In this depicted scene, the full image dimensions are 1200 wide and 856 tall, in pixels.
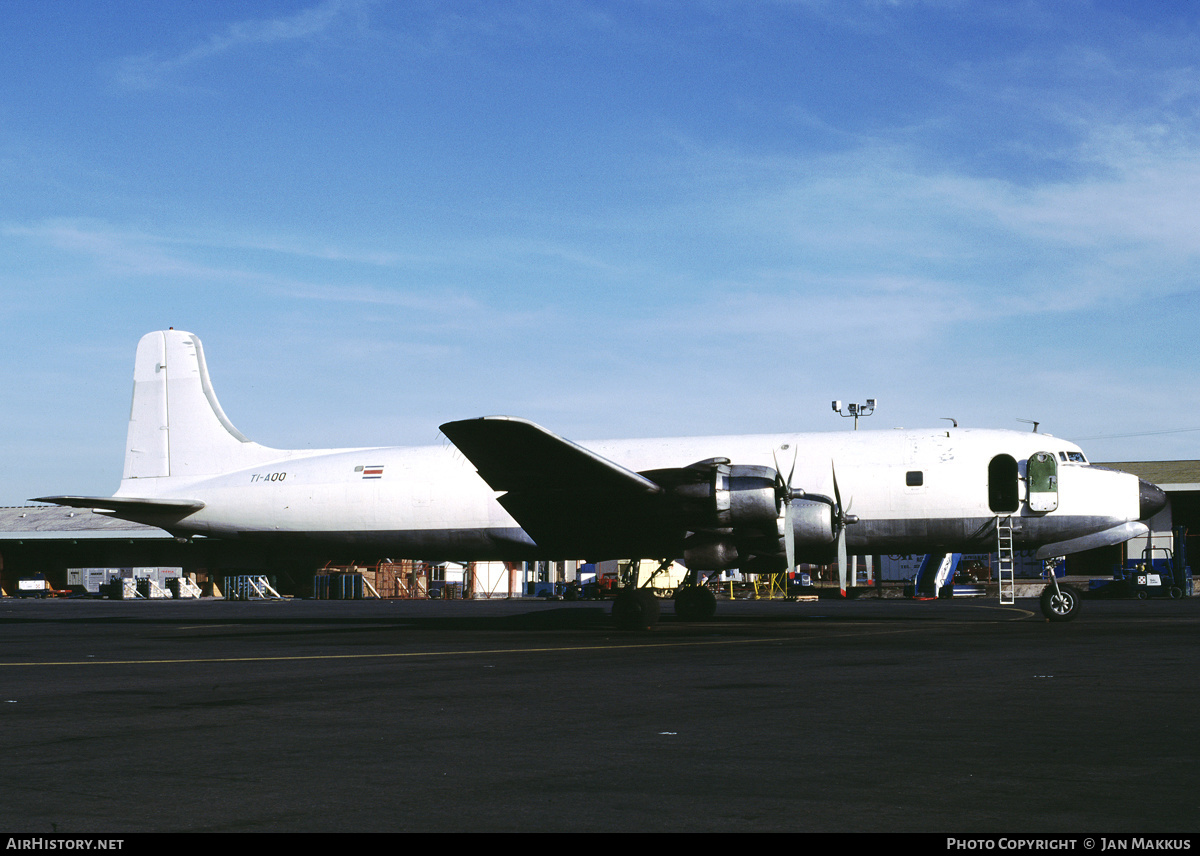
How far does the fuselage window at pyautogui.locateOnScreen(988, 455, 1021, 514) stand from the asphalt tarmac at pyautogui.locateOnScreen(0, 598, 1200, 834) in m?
8.15

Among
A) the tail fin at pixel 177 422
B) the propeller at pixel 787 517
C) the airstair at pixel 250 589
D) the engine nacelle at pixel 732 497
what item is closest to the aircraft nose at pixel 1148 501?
the propeller at pixel 787 517

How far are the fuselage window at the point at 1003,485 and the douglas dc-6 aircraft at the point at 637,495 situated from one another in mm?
45

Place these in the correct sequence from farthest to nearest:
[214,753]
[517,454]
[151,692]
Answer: [517,454], [151,692], [214,753]

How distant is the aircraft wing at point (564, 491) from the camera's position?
21.5m

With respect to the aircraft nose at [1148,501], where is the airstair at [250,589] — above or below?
below

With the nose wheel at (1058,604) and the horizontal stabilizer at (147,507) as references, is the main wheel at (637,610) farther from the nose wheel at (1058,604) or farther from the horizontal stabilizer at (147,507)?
the horizontal stabilizer at (147,507)

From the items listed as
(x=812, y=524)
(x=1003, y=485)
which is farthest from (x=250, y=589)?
(x=1003, y=485)

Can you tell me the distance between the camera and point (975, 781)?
6.12m

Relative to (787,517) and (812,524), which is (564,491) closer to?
(787,517)

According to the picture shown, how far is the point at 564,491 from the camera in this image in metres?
22.9

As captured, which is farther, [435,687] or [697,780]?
[435,687]

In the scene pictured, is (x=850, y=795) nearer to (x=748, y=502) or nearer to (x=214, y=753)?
(x=214, y=753)

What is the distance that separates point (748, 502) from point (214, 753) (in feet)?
51.8
